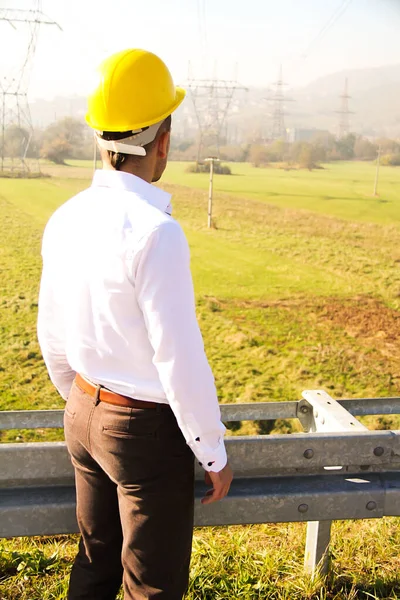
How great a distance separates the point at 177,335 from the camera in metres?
0.99

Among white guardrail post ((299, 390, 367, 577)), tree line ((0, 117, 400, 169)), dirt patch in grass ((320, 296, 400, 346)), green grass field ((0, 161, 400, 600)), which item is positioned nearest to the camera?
white guardrail post ((299, 390, 367, 577))

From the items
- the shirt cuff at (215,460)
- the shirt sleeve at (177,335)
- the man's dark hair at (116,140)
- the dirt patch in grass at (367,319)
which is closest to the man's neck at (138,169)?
the man's dark hair at (116,140)

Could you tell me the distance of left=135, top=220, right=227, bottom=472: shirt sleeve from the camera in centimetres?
96

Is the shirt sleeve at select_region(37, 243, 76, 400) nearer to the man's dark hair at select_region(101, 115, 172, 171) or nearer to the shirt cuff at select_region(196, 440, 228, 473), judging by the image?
the man's dark hair at select_region(101, 115, 172, 171)

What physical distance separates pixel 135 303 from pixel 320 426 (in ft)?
2.55

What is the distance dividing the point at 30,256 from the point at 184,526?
3622mm

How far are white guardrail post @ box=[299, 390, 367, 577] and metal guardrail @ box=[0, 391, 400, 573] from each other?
0.15 feet

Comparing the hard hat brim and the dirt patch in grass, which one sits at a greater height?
the hard hat brim

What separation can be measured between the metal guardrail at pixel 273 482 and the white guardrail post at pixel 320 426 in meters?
0.05

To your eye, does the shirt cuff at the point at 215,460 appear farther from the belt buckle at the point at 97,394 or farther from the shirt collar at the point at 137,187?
the shirt collar at the point at 137,187

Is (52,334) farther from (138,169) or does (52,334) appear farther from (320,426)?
(320,426)

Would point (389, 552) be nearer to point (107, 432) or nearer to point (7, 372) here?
point (107, 432)

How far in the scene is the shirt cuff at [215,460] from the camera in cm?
107

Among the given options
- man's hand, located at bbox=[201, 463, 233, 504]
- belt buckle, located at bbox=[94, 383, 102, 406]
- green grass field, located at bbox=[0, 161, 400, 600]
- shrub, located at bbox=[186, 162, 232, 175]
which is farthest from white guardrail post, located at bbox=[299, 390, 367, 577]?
shrub, located at bbox=[186, 162, 232, 175]
